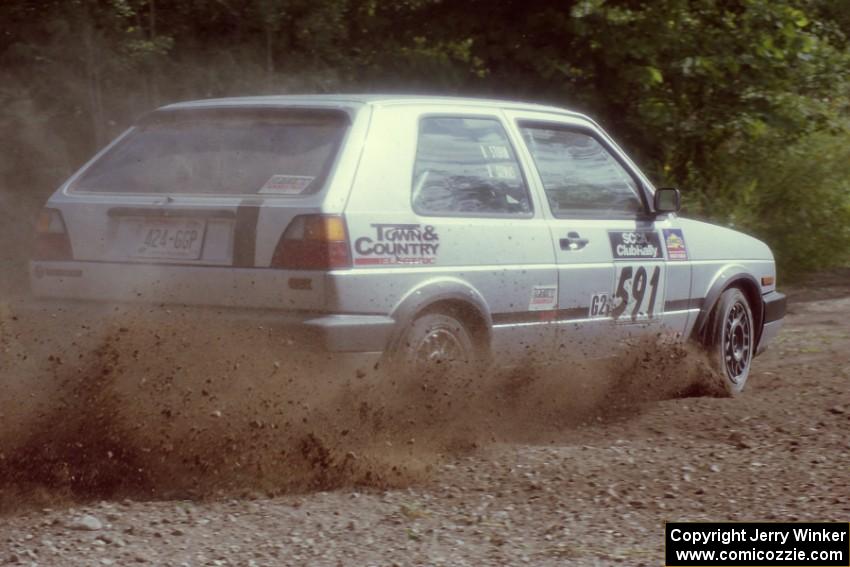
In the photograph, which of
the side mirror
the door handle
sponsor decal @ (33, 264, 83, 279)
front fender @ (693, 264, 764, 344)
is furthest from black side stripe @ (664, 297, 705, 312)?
sponsor decal @ (33, 264, 83, 279)

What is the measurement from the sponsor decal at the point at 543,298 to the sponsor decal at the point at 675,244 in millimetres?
1154

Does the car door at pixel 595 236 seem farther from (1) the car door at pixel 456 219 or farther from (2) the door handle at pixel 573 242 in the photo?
(1) the car door at pixel 456 219

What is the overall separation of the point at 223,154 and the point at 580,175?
79.3 inches

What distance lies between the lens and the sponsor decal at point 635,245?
23.0 feet

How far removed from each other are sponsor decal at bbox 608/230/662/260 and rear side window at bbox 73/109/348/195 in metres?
1.90

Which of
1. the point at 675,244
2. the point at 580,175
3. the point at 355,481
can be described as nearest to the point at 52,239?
the point at 355,481

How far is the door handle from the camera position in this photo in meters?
6.62

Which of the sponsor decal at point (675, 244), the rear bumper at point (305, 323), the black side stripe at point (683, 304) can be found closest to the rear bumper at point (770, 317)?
the black side stripe at point (683, 304)

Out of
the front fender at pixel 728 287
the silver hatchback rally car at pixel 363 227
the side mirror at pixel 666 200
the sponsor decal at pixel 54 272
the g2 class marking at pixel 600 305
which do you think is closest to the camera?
the silver hatchback rally car at pixel 363 227

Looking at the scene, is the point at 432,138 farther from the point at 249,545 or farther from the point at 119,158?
the point at 249,545

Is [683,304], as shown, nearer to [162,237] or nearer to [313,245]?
[313,245]

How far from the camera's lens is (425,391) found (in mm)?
5742

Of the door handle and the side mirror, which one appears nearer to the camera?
the door handle

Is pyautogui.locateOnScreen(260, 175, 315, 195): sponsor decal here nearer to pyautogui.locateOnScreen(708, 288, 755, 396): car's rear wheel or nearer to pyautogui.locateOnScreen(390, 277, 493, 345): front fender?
pyautogui.locateOnScreen(390, 277, 493, 345): front fender
